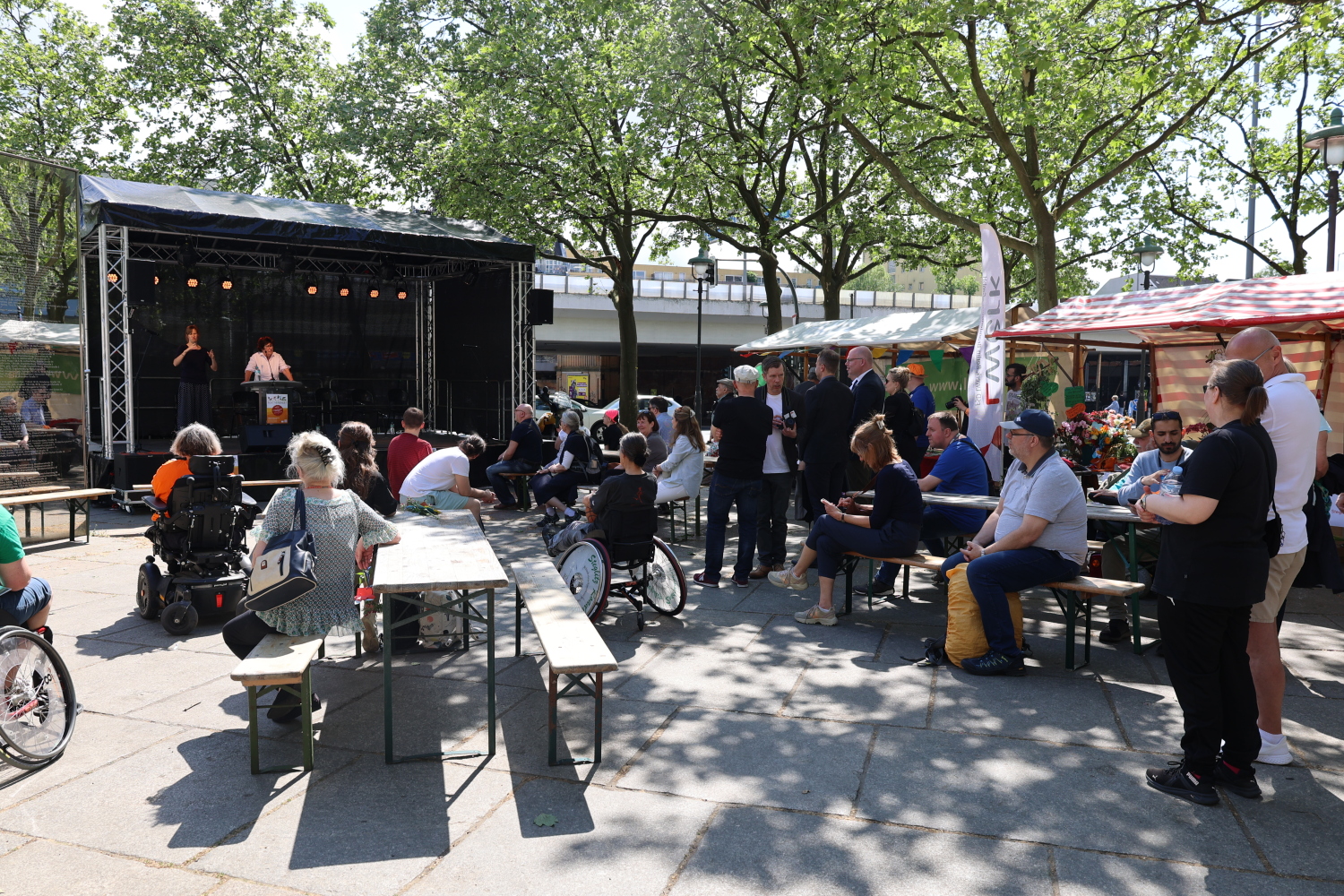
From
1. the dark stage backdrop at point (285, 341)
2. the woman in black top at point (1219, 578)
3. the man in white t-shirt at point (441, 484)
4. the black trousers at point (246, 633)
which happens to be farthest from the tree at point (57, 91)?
the woman in black top at point (1219, 578)

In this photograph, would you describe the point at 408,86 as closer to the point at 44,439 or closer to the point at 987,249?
the point at 44,439

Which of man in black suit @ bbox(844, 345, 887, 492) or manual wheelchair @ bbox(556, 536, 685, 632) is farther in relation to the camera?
man in black suit @ bbox(844, 345, 887, 492)

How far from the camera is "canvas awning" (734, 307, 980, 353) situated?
40.9 ft

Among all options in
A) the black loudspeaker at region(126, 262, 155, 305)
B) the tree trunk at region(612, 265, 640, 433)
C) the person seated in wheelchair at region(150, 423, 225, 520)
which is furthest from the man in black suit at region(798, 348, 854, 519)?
the tree trunk at region(612, 265, 640, 433)

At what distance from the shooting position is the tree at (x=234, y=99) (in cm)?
1959

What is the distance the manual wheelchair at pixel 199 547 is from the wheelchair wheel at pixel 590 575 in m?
2.15

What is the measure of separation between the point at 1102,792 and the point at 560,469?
7264mm

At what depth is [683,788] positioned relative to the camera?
3.64m

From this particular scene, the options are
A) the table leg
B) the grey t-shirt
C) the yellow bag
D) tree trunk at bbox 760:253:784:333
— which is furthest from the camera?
tree trunk at bbox 760:253:784:333

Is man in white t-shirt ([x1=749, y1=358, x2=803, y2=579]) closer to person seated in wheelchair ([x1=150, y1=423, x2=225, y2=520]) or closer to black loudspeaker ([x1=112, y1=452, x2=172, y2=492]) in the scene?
person seated in wheelchair ([x1=150, y1=423, x2=225, y2=520])

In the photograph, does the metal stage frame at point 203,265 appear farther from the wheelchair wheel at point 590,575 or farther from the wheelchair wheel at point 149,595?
the wheelchair wheel at point 590,575

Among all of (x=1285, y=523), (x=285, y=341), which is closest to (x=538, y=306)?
(x=285, y=341)

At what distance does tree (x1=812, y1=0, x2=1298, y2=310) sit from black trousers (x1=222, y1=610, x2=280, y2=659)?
9.75 m

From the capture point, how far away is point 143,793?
3564mm
